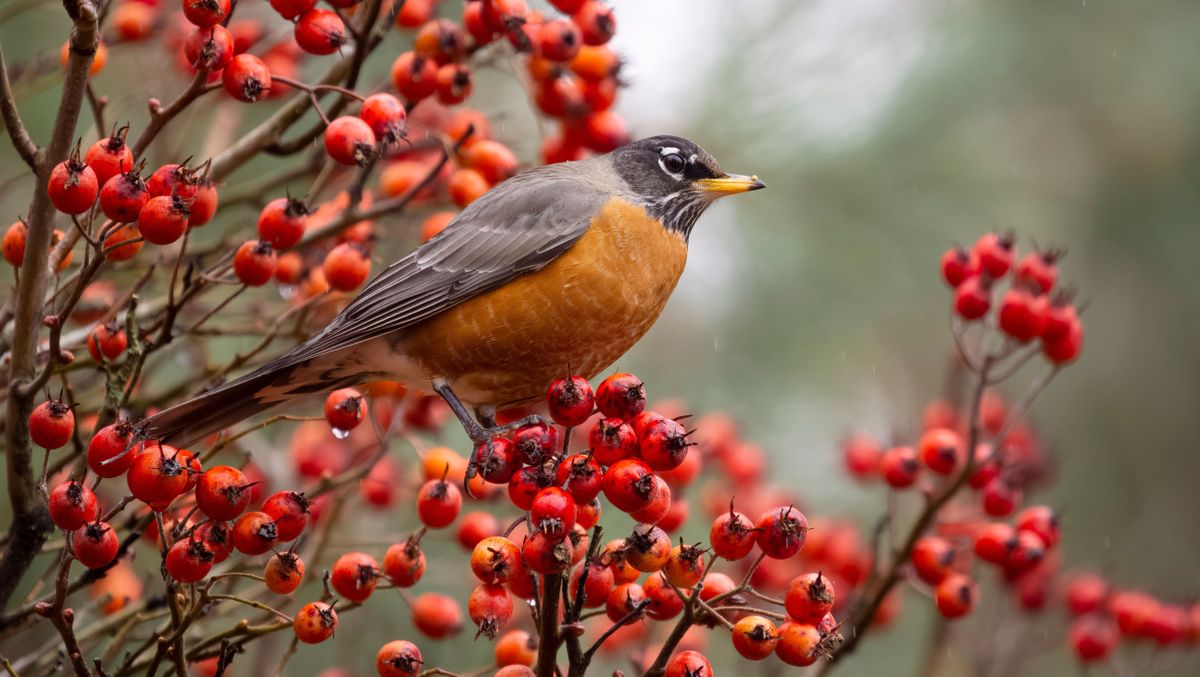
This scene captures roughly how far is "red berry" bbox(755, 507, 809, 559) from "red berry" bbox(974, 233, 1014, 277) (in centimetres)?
121

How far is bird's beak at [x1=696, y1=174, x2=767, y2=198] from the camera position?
3.28 meters

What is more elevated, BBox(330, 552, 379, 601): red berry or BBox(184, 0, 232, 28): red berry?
BBox(184, 0, 232, 28): red berry

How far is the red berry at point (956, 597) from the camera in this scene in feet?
8.86

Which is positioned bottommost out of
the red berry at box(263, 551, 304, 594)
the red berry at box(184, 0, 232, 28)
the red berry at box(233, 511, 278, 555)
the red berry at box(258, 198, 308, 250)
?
the red berry at box(263, 551, 304, 594)

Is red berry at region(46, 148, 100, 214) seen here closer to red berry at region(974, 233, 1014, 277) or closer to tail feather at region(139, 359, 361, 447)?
tail feather at region(139, 359, 361, 447)

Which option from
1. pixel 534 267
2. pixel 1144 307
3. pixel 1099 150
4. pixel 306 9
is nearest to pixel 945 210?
pixel 1099 150

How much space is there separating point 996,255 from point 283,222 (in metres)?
1.66

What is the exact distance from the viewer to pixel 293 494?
1997mm

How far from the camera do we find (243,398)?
8.99 feet

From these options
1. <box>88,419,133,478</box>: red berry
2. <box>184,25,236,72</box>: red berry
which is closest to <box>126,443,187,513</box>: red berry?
<box>88,419,133,478</box>: red berry

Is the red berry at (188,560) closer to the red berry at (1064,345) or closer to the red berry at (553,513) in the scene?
the red berry at (553,513)

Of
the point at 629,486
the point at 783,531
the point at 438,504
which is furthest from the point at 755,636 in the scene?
the point at 438,504

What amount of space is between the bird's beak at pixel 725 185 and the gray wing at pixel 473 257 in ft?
1.04

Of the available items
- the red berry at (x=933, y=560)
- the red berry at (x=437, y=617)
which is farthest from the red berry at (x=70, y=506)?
the red berry at (x=933, y=560)
